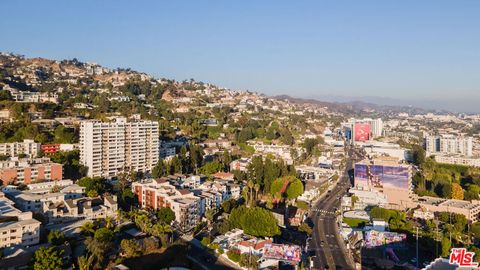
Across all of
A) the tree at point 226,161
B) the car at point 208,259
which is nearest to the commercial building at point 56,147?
the tree at point 226,161

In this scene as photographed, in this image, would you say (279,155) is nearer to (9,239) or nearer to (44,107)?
(44,107)

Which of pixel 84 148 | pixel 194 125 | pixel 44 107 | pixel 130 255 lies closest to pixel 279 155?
pixel 194 125

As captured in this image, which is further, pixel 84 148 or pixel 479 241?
pixel 84 148

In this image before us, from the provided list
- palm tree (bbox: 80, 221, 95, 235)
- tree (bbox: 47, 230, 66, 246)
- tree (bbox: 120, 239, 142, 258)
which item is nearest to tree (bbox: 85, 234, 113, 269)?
tree (bbox: 120, 239, 142, 258)

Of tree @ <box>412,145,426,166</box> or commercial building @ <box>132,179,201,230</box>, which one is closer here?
commercial building @ <box>132,179,201,230</box>

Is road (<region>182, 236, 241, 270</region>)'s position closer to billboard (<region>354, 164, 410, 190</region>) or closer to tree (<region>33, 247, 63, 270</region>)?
tree (<region>33, 247, 63, 270</region>)

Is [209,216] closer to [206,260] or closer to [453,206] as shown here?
[206,260]
